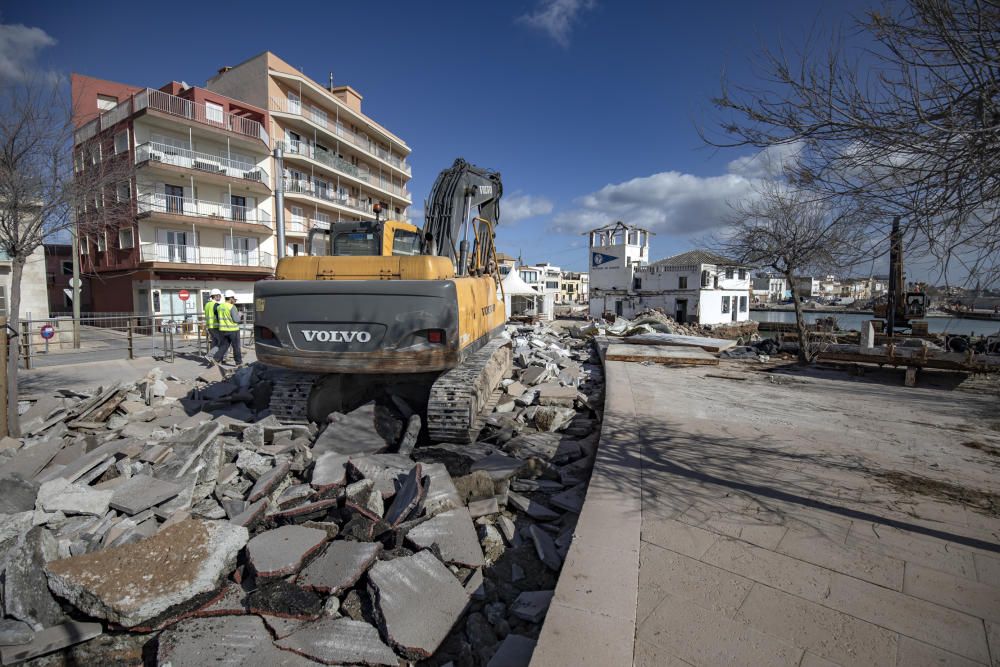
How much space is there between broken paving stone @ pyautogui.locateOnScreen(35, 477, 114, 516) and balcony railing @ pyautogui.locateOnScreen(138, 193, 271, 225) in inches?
864

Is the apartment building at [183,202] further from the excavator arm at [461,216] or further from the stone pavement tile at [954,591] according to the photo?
the stone pavement tile at [954,591]

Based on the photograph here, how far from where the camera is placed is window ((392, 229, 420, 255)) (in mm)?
6521

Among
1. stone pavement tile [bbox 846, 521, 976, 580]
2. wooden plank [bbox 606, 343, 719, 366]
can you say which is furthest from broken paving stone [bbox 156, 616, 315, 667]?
wooden plank [bbox 606, 343, 719, 366]

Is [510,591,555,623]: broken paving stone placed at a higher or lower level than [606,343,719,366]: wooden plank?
lower

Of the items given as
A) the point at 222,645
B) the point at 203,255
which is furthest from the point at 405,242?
the point at 203,255

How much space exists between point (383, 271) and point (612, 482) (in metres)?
3.38

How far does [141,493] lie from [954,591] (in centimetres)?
566

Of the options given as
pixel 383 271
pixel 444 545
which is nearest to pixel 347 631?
pixel 444 545

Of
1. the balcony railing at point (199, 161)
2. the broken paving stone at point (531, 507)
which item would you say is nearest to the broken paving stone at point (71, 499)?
the broken paving stone at point (531, 507)

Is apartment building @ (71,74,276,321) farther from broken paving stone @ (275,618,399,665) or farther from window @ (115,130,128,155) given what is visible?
broken paving stone @ (275,618,399,665)

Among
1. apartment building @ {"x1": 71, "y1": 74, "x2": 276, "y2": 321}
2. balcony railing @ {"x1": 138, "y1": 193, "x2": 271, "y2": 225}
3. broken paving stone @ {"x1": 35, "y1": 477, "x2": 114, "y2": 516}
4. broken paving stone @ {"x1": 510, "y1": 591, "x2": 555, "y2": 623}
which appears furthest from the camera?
balcony railing @ {"x1": 138, "y1": 193, "x2": 271, "y2": 225}

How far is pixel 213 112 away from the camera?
80.1 ft

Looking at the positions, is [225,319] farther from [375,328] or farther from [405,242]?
[375,328]

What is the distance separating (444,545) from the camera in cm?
324
